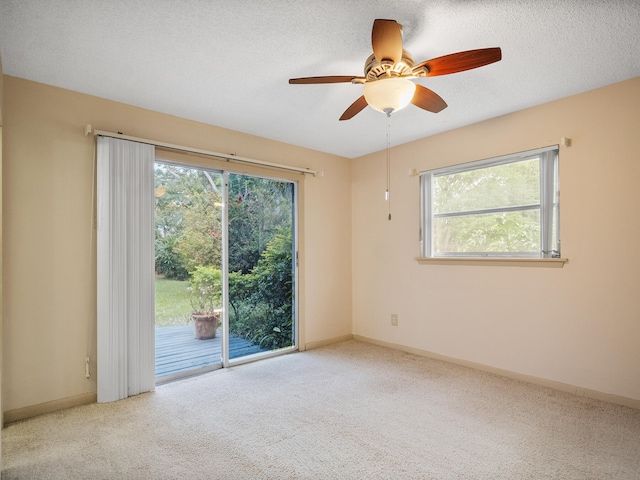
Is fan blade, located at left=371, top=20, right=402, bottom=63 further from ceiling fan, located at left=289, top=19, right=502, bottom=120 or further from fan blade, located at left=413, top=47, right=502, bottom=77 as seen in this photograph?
fan blade, located at left=413, top=47, right=502, bottom=77

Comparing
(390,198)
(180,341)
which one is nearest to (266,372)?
(180,341)

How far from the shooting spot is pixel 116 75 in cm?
251

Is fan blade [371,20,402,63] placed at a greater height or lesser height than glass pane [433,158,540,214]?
greater

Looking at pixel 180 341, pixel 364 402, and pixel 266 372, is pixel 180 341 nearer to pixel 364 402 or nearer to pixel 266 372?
pixel 266 372

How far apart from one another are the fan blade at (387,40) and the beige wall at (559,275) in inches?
78.4

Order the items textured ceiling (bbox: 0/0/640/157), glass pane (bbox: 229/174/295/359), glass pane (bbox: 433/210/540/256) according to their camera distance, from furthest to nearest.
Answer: glass pane (bbox: 229/174/295/359) < glass pane (bbox: 433/210/540/256) < textured ceiling (bbox: 0/0/640/157)

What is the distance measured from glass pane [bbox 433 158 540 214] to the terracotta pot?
2596 millimetres

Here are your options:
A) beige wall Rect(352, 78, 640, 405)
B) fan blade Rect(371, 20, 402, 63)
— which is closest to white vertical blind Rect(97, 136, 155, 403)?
fan blade Rect(371, 20, 402, 63)

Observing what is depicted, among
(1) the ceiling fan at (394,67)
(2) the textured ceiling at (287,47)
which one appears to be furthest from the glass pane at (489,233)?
(1) the ceiling fan at (394,67)

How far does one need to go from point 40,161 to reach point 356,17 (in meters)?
2.42

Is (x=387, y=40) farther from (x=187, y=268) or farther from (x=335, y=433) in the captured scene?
(x=187, y=268)

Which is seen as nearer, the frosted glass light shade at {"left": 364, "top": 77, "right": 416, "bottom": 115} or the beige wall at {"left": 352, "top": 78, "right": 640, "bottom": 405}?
the frosted glass light shade at {"left": 364, "top": 77, "right": 416, "bottom": 115}

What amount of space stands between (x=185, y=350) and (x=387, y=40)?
3.12 meters

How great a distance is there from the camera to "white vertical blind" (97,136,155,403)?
2787mm
